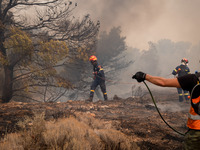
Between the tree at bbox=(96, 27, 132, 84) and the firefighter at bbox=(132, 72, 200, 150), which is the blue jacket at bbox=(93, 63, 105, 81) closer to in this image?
the firefighter at bbox=(132, 72, 200, 150)

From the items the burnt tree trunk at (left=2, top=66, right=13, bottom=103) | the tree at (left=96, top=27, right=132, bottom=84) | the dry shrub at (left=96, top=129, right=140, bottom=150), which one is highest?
the tree at (left=96, top=27, right=132, bottom=84)

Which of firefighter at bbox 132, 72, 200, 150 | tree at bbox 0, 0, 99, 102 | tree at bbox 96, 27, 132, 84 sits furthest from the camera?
tree at bbox 96, 27, 132, 84

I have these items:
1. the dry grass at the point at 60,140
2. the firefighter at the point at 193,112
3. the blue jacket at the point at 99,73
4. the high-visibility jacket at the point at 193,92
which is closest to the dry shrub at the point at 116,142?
the dry grass at the point at 60,140

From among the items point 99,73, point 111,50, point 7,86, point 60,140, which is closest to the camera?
point 60,140

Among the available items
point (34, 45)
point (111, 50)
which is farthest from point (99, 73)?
point (111, 50)

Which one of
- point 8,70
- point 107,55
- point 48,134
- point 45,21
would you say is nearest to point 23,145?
point 48,134

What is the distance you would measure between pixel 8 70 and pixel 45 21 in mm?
3194

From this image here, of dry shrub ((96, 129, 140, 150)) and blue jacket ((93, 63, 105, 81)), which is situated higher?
blue jacket ((93, 63, 105, 81))

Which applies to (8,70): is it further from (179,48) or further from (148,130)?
(179,48)

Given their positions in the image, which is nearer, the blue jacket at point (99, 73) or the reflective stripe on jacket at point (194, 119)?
the reflective stripe on jacket at point (194, 119)

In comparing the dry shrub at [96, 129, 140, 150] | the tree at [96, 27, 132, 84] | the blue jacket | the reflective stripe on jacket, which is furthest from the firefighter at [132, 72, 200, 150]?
the tree at [96, 27, 132, 84]

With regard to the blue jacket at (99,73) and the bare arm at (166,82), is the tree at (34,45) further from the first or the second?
the bare arm at (166,82)

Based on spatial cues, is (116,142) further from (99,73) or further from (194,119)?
(99,73)

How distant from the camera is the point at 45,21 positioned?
8.31 metres
